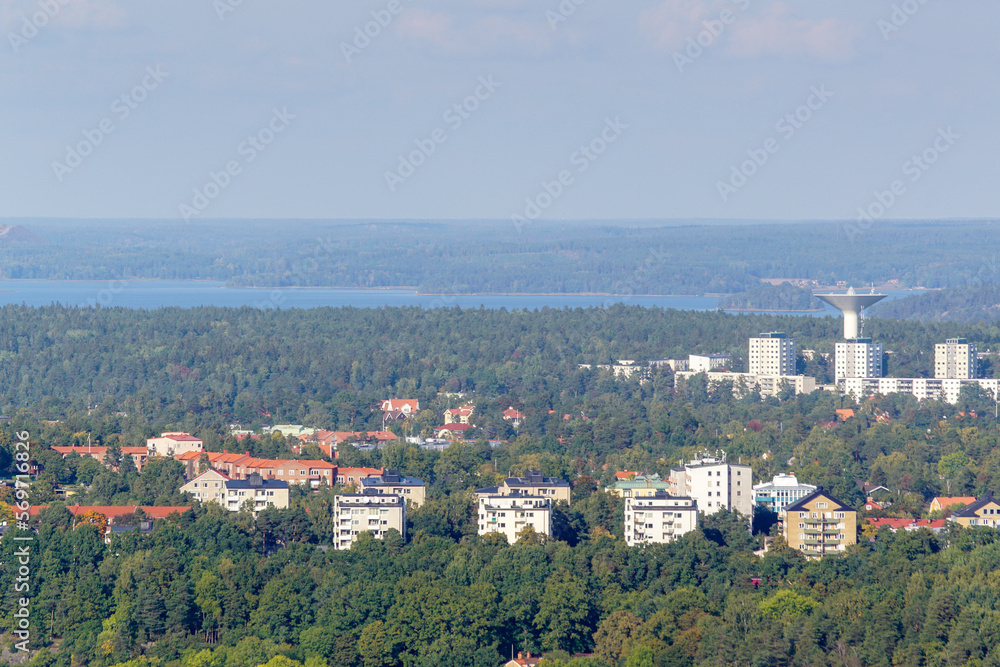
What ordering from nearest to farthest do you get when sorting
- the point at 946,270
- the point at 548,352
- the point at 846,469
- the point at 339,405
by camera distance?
the point at 846,469, the point at 339,405, the point at 548,352, the point at 946,270

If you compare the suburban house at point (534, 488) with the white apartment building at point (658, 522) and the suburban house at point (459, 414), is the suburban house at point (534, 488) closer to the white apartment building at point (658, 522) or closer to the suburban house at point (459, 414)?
the white apartment building at point (658, 522)

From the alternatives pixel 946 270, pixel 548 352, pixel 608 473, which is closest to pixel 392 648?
pixel 608 473

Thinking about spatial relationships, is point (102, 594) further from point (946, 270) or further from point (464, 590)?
point (946, 270)

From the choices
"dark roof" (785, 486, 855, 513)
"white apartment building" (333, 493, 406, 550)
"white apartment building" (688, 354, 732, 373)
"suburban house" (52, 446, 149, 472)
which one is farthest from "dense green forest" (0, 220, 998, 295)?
"white apartment building" (333, 493, 406, 550)

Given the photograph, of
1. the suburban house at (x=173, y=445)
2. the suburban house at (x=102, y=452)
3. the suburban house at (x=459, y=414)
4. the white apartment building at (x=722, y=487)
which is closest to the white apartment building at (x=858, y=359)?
the suburban house at (x=459, y=414)

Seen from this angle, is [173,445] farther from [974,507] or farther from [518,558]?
[974,507]

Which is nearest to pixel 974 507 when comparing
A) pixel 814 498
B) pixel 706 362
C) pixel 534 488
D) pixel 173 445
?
pixel 814 498

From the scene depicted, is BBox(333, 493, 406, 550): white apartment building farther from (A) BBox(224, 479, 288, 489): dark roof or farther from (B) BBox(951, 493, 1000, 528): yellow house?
(B) BBox(951, 493, 1000, 528): yellow house
